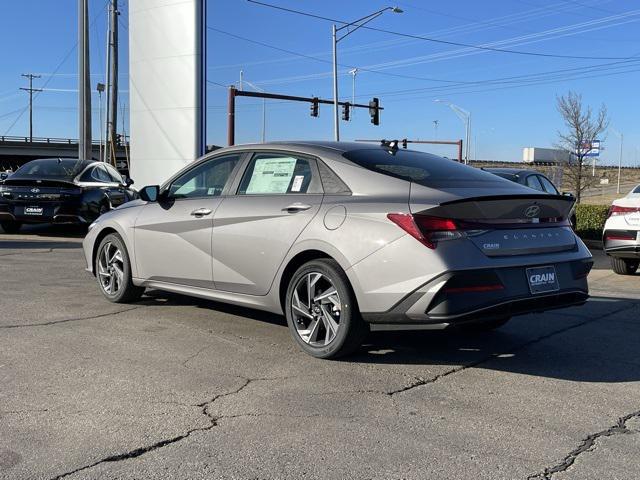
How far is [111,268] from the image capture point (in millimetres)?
6855

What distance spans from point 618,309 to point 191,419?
530 cm

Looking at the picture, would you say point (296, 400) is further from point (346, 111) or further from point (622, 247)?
point (346, 111)

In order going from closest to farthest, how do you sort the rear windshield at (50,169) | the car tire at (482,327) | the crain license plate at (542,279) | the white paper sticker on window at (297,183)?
the crain license plate at (542,279) → the white paper sticker on window at (297,183) → the car tire at (482,327) → the rear windshield at (50,169)

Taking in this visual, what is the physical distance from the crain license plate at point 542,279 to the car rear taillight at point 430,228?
25.7 inches

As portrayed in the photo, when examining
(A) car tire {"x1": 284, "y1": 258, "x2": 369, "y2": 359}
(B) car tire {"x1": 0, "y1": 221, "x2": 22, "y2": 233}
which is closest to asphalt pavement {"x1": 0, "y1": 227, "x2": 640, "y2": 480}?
(A) car tire {"x1": 284, "y1": 258, "x2": 369, "y2": 359}

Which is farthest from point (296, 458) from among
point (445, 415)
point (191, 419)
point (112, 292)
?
point (112, 292)

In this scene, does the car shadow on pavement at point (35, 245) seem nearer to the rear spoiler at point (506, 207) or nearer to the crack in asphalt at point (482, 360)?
the crack in asphalt at point (482, 360)

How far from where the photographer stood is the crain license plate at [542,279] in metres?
4.57

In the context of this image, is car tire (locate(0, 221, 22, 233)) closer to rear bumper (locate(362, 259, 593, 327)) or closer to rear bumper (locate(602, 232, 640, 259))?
rear bumper (locate(602, 232, 640, 259))

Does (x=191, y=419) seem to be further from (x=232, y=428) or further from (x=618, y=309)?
(x=618, y=309)

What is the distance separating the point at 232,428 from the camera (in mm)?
3547

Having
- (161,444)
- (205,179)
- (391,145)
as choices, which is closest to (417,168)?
(391,145)

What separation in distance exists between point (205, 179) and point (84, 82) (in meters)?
16.6

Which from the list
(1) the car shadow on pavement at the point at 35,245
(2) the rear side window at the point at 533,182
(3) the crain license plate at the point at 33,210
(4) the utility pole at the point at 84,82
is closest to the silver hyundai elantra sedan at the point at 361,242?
(1) the car shadow on pavement at the point at 35,245
